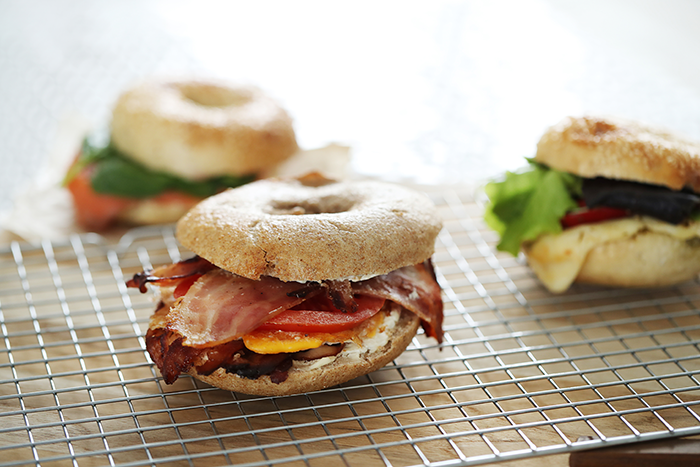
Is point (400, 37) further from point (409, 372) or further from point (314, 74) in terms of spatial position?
point (409, 372)

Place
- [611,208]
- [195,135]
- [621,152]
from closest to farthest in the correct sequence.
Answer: [621,152]
[611,208]
[195,135]

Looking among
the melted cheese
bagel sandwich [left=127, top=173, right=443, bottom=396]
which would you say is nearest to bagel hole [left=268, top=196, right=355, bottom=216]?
bagel sandwich [left=127, top=173, right=443, bottom=396]

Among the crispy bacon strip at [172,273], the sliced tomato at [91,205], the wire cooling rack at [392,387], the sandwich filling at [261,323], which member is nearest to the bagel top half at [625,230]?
the wire cooling rack at [392,387]

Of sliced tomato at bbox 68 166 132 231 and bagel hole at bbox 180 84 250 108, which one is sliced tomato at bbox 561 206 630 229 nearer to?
bagel hole at bbox 180 84 250 108

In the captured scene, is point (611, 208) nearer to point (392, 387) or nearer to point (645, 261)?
point (645, 261)

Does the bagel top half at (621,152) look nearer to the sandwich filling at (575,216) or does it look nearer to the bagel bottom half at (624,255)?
the sandwich filling at (575,216)

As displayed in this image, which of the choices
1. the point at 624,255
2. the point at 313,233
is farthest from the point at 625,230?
the point at 313,233
